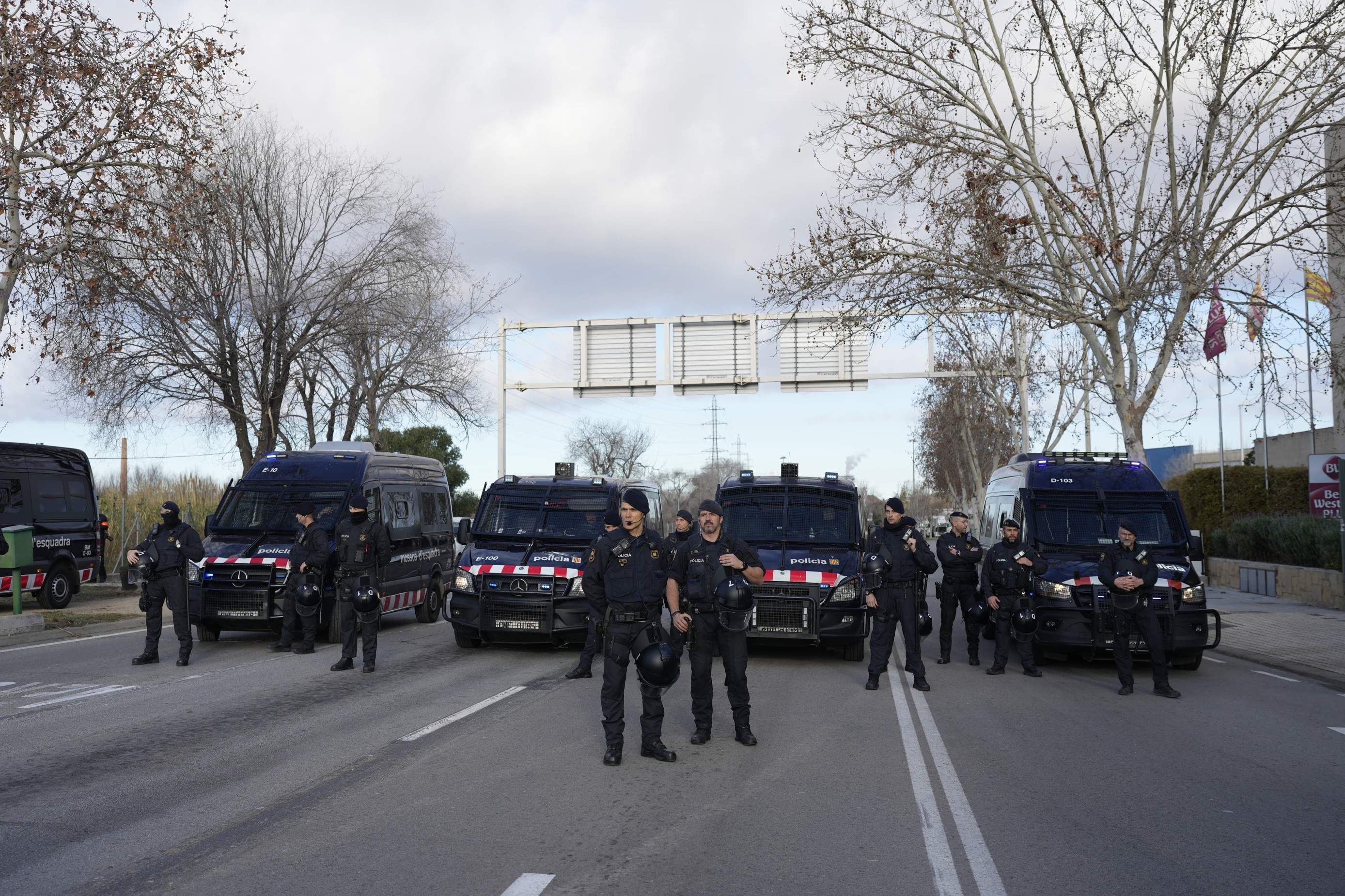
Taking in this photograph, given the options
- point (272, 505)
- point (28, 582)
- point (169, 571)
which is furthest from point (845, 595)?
point (28, 582)

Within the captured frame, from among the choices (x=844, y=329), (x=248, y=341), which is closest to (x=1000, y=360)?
(x=844, y=329)

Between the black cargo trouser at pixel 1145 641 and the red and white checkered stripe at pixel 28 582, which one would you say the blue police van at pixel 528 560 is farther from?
the red and white checkered stripe at pixel 28 582

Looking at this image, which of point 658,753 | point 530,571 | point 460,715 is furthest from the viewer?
point 530,571

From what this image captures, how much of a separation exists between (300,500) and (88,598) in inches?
412

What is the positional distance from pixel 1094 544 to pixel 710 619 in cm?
729

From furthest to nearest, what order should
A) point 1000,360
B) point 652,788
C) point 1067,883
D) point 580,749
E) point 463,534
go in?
point 1000,360 < point 463,534 < point 580,749 < point 652,788 < point 1067,883

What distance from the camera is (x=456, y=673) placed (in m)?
11.7

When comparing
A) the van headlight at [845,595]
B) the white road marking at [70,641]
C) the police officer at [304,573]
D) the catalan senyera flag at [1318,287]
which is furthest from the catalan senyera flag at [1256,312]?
the white road marking at [70,641]

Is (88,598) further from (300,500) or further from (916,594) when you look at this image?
(916,594)

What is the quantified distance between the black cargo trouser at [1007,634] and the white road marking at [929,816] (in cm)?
295

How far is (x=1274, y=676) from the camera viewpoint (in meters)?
12.9

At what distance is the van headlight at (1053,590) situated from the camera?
39.3 feet

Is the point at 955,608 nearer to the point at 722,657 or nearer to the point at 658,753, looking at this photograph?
the point at 722,657

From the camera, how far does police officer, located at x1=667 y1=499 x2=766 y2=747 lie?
26.0ft
